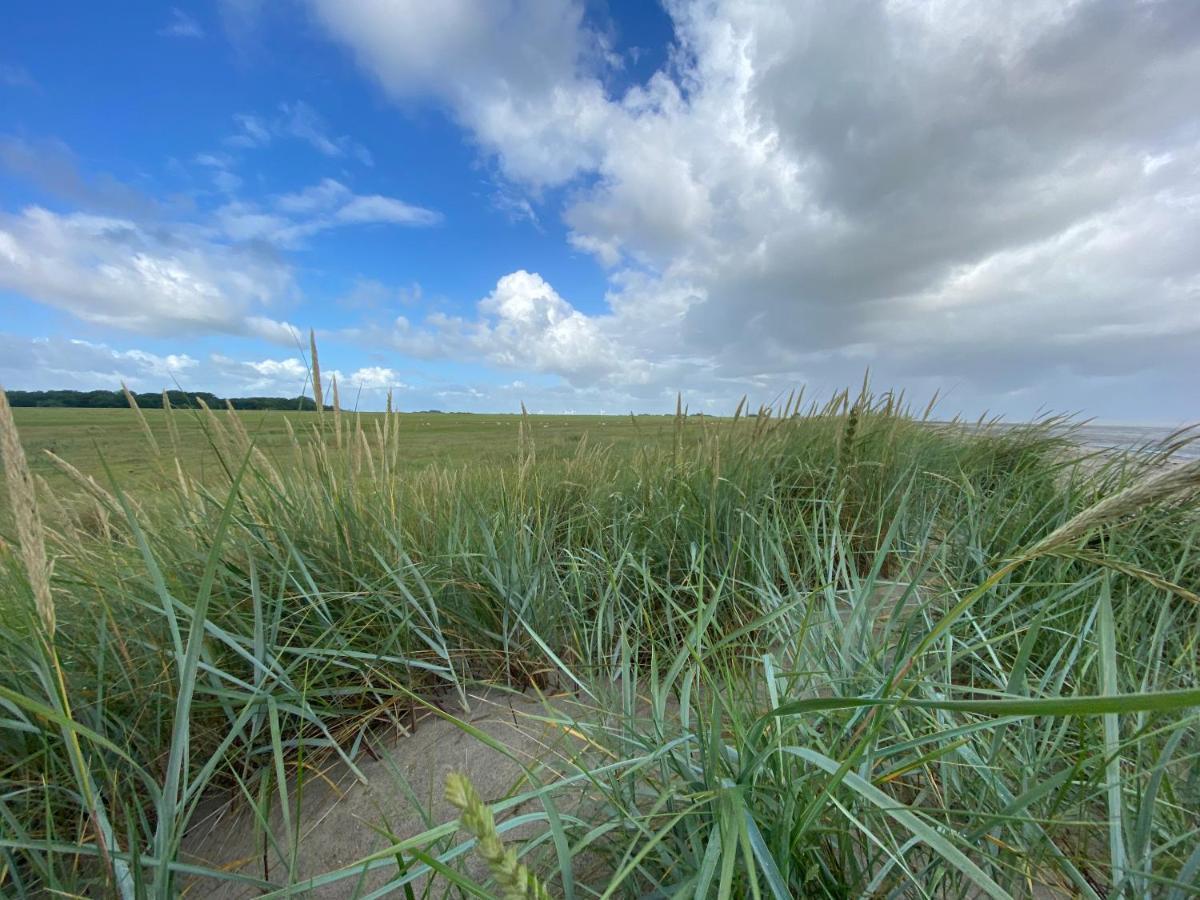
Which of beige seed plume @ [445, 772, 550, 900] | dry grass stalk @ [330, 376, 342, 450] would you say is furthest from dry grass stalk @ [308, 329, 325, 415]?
beige seed plume @ [445, 772, 550, 900]

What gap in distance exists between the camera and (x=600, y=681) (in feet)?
5.64

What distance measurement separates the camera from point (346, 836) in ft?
4.69

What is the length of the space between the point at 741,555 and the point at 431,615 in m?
1.37

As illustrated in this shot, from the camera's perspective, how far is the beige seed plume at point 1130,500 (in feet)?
2.18

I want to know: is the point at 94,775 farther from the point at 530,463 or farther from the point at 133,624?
the point at 530,463

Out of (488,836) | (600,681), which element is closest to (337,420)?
(600,681)

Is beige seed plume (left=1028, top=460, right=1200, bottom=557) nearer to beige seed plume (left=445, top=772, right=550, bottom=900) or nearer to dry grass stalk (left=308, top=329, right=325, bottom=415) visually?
beige seed plume (left=445, top=772, right=550, bottom=900)

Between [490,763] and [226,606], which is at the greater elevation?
Result: [226,606]

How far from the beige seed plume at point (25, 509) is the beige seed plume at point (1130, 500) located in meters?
1.59

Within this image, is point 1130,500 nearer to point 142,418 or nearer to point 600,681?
point 600,681

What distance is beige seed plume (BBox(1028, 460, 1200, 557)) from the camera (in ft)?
2.18

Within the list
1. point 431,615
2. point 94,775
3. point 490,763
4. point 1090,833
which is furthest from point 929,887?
point 94,775

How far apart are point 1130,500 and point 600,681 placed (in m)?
1.43

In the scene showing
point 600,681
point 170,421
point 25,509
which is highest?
point 170,421
